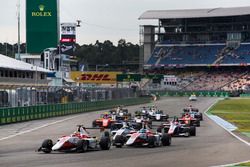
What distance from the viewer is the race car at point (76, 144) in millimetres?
19266

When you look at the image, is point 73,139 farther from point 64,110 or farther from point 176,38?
point 176,38

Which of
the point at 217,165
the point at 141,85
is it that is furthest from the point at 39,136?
the point at 141,85

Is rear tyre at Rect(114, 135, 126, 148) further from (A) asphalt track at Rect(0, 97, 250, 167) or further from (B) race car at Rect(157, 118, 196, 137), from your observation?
(B) race car at Rect(157, 118, 196, 137)

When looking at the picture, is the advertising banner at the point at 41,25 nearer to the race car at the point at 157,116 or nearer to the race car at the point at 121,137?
the race car at the point at 157,116

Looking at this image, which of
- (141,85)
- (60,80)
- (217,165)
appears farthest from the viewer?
(141,85)

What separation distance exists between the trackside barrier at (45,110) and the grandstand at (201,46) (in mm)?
60185

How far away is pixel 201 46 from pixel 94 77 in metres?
39.1

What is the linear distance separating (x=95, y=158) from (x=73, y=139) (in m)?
2.08

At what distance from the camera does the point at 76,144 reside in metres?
19.5

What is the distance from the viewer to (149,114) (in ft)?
136

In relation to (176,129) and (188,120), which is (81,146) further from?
(188,120)

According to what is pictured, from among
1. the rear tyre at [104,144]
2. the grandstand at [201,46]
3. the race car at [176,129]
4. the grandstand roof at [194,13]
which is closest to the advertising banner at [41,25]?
the race car at [176,129]

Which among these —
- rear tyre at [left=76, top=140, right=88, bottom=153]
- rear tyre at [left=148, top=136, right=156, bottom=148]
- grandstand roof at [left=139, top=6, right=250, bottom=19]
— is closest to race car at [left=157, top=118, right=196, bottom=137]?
rear tyre at [left=148, top=136, right=156, bottom=148]

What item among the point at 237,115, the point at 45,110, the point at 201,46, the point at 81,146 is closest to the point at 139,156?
the point at 81,146
